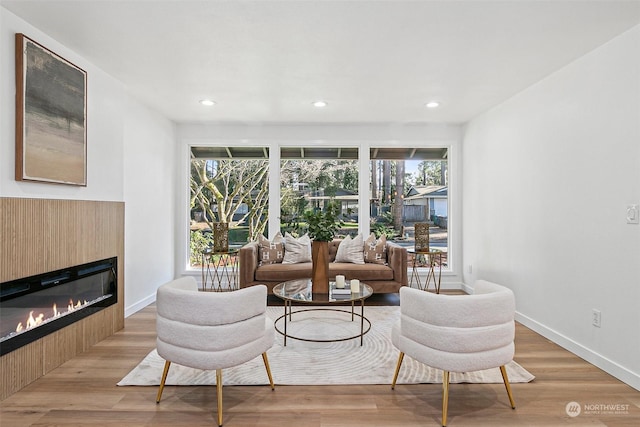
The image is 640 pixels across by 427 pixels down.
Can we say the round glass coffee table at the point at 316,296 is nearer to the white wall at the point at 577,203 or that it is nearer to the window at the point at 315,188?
the white wall at the point at 577,203

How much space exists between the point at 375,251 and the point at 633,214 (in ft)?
9.37

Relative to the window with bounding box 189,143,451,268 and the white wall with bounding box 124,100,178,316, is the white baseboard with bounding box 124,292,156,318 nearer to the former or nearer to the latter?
the white wall with bounding box 124,100,178,316

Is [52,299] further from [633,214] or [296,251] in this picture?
[633,214]

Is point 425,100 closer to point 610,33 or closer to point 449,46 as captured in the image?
point 449,46

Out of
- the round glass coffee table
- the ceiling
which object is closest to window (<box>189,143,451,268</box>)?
the ceiling

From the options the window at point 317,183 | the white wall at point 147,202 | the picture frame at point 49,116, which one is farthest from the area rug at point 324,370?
the window at point 317,183

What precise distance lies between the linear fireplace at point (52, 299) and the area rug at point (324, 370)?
2.30 ft

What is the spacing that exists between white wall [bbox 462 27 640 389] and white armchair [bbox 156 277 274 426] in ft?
8.64

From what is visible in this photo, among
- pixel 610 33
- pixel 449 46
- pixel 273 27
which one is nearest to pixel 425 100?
pixel 449 46

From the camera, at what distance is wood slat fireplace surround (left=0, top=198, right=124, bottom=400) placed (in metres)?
2.28

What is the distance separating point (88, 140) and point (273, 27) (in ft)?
A: 6.47

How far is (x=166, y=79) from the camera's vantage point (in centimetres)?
350

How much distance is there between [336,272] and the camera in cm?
443

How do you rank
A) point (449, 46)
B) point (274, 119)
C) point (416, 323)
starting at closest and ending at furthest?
1. point (416, 323)
2. point (449, 46)
3. point (274, 119)
